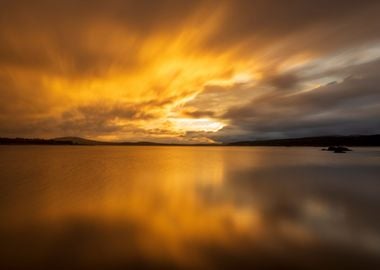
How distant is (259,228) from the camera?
10.3 m

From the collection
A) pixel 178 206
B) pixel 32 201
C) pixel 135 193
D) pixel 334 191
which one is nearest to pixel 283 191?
pixel 334 191

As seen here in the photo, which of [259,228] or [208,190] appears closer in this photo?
[259,228]

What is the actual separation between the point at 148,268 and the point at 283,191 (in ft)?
47.2

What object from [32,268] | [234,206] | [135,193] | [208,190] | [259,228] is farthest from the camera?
[208,190]

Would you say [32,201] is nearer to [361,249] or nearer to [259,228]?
[259,228]

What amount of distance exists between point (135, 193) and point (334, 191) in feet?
46.1

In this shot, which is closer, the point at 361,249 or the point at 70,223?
the point at 361,249

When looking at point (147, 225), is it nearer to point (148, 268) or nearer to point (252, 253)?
point (148, 268)

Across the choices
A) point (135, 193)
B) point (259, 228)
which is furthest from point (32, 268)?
point (135, 193)

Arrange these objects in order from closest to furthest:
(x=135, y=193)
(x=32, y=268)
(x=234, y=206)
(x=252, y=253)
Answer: (x=32, y=268)
(x=252, y=253)
(x=234, y=206)
(x=135, y=193)

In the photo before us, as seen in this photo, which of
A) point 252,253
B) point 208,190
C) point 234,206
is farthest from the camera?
point 208,190

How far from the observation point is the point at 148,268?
22.6 feet

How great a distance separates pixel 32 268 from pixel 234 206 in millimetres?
9973

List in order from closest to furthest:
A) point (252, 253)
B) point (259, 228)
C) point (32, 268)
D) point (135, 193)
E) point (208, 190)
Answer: point (32, 268) → point (252, 253) → point (259, 228) → point (135, 193) → point (208, 190)
